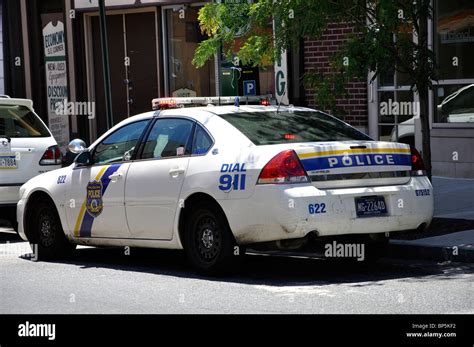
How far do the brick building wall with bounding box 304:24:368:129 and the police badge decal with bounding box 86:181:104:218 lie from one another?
259 inches

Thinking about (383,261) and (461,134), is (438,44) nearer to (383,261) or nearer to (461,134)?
(461,134)

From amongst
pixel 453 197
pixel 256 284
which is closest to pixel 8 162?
pixel 256 284

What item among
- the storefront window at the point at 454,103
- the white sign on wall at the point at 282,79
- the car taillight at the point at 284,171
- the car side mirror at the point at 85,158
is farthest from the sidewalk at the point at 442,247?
the white sign on wall at the point at 282,79

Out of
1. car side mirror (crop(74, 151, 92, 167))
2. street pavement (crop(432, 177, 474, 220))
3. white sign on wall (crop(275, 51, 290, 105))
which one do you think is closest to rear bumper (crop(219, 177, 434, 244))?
car side mirror (crop(74, 151, 92, 167))

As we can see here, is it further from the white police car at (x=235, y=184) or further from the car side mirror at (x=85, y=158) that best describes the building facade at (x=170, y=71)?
the white police car at (x=235, y=184)

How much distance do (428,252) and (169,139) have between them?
8.83ft

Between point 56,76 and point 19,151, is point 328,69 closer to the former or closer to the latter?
A: point 19,151

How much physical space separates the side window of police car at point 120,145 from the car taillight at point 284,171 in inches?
76.8

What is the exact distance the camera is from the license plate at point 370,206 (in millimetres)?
8867

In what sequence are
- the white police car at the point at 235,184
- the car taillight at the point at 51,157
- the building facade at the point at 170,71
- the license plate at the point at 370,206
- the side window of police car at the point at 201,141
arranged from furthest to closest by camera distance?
the building facade at the point at 170,71, the car taillight at the point at 51,157, the side window of police car at the point at 201,141, the license plate at the point at 370,206, the white police car at the point at 235,184

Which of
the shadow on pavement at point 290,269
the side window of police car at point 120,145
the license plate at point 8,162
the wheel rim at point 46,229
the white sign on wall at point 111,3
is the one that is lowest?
the shadow on pavement at point 290,269

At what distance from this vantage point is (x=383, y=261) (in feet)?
33.0

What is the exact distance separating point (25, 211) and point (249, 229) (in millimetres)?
3436

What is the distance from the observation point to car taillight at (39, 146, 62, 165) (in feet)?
43.2
